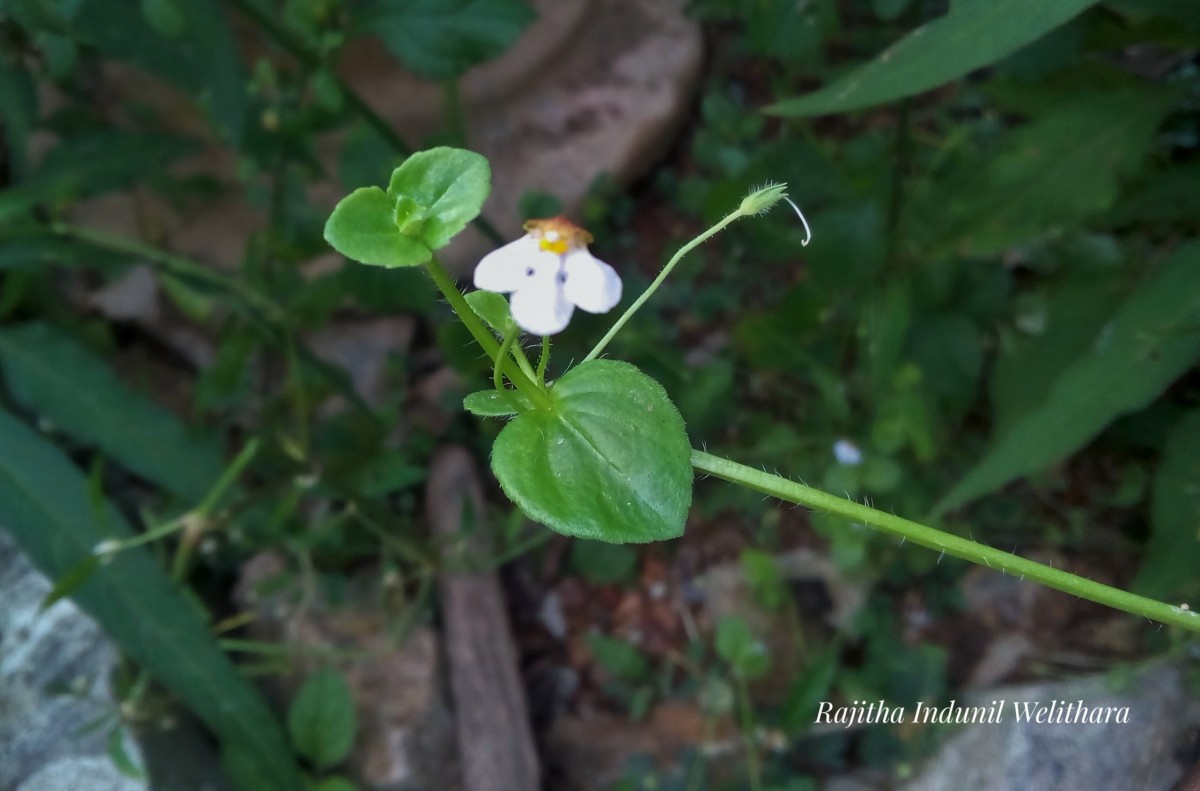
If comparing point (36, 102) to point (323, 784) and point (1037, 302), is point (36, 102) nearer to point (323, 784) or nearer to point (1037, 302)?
point (323, 784)

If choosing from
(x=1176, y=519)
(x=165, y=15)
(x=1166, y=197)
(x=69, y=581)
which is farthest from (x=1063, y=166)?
(x=69, y=581)

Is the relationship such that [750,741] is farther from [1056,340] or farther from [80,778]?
[80,778]

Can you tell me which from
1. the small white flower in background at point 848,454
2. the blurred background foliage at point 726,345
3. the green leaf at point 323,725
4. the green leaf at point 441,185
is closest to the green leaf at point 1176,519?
the blurred background foliage at point 726,345

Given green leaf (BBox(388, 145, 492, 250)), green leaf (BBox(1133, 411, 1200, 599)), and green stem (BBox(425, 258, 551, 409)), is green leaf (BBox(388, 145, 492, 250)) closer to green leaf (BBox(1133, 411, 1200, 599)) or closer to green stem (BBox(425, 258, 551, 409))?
green stem (BBox(425, 258, 551, 409))

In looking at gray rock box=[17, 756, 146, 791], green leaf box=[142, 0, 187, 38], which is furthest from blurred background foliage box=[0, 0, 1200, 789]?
gray rock box=[17, 756, 146, 791]

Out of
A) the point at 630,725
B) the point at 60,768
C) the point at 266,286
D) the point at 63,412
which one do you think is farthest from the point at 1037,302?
the point at 60,768

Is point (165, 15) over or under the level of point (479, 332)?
over
